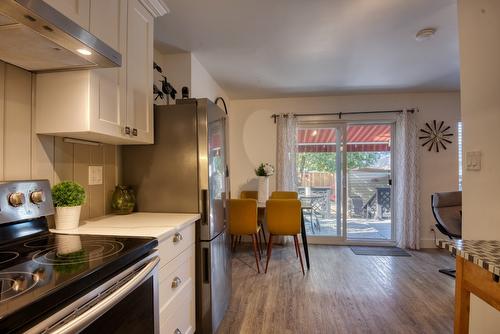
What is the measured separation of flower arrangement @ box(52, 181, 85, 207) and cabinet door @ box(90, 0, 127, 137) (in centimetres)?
35

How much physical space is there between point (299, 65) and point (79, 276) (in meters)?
2.74

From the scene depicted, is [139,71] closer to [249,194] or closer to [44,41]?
[44,41]

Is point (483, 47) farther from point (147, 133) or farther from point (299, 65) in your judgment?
point (147, 133)

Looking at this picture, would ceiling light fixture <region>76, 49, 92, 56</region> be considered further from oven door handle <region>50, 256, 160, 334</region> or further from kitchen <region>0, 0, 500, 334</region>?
oven door handle <region>50, 256, 160, 334</region>

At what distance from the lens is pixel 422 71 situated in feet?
9.94

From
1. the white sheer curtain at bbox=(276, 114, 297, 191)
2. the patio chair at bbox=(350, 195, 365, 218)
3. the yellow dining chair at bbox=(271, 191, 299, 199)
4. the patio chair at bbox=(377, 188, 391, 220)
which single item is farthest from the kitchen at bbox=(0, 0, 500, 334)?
the patio chair at bbox=(350, 195, 365, 218)

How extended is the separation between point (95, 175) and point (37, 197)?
469 millimetres

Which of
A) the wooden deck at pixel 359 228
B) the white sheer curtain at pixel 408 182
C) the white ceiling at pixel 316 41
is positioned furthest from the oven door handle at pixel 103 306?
the white sheer curtain at pixel 408 182

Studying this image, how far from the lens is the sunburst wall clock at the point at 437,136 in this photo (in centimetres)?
389

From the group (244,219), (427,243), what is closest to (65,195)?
(244,219)

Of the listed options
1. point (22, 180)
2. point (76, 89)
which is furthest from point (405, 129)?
point (22, 180)

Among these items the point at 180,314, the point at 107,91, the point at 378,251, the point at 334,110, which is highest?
the point at 334,110

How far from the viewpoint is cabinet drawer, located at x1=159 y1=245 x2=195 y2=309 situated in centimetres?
131

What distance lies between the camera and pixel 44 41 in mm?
980
